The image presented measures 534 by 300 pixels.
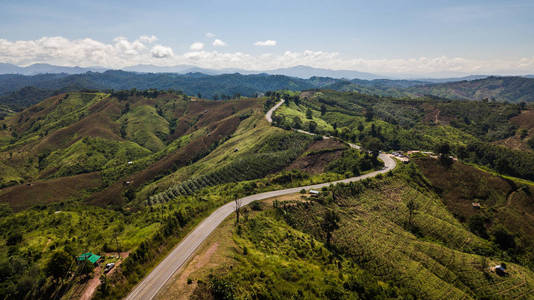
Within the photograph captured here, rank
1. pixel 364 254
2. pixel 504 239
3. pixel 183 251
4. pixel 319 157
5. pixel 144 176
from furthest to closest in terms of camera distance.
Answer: pixel 144 176 < pixel 319 157 < pixel 504 239 < pixel 364 254 < pixel 183 251

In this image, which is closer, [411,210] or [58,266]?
[58,266]

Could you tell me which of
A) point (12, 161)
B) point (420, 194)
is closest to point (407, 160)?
point (420, 194)

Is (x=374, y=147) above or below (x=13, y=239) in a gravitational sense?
above

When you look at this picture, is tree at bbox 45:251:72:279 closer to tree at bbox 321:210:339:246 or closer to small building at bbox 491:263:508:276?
tree at bbox 321:210:339:246

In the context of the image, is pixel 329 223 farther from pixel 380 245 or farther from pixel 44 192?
pixel 44 192

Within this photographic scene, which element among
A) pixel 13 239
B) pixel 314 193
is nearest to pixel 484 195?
pixel 314 193

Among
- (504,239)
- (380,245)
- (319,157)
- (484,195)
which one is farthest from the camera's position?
(319,157)

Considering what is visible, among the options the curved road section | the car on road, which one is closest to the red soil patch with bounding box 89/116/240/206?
the curved road section
